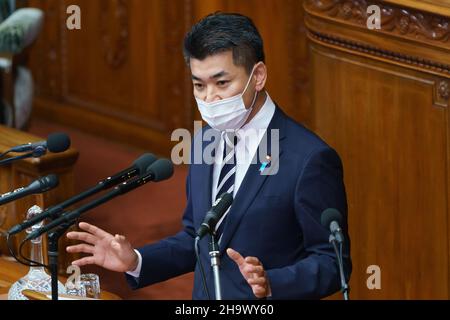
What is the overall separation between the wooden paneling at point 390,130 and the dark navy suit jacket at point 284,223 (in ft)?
4.71

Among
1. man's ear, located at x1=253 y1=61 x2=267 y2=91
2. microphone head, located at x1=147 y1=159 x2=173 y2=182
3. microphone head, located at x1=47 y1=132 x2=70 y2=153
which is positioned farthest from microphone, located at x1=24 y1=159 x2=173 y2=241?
man's ear, located at x1=253 y1=61 x2=267 y2=91

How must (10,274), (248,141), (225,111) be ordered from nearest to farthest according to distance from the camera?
(225,111), (248,141), (10,274)

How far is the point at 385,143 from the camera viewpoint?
5250mm

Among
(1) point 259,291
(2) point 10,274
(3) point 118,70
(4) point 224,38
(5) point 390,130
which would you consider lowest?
(3) point 118,70

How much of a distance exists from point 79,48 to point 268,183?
15.8 ft

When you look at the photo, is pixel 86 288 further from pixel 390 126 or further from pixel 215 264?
pixel 390 126

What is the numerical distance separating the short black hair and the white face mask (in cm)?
8

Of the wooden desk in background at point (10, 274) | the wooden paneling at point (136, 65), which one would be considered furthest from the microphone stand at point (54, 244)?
the wooden paneling at point (136, 65)

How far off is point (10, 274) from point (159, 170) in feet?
4.96

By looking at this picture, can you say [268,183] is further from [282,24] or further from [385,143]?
[282,24]

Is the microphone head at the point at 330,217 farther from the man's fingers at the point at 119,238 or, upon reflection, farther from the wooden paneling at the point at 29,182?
the wooden paneling at the point at 29,182

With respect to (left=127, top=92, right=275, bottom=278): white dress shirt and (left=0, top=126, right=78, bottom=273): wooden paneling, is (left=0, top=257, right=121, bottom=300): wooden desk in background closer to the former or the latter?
(left=0, top=126, right=78, bottom=273): wooden paneling

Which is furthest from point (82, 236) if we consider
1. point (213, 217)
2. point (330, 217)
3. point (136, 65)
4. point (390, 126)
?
point (136, 65)

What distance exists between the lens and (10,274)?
466cm
